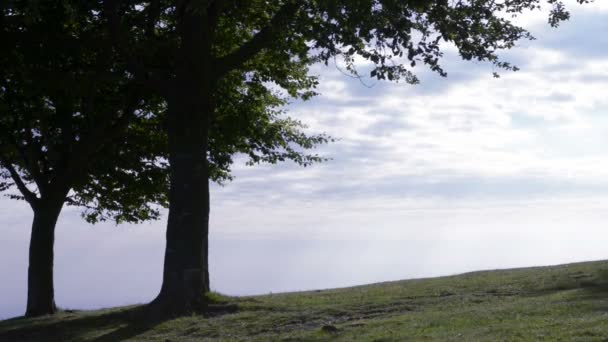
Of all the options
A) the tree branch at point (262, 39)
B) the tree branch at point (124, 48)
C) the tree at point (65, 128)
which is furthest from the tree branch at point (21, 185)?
the tree branch at point (262, 39)

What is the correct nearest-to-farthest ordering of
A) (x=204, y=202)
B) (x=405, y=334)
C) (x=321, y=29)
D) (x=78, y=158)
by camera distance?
1. (x=405, y=334)
2. (x=321, y=29)
3. (x=204, y=202)
4. (x=78, y=158)

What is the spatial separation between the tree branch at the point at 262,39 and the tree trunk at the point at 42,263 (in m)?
9.05

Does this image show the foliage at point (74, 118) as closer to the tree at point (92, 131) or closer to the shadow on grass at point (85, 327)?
the tree at point (92, 131)

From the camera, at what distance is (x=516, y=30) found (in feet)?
68.5

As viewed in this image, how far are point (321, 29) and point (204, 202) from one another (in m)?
5.26

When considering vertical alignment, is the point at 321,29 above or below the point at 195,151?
above

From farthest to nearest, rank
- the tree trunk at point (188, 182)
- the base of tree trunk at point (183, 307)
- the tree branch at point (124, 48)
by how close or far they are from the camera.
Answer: the tree branch at point (124, 48)
the tree trunk at point (188, 182)
the base of tree trunk at point (183, 307)

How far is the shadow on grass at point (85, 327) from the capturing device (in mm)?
18031

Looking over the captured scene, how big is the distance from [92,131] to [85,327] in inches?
284

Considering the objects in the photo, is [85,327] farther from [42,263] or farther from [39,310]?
[42,263]

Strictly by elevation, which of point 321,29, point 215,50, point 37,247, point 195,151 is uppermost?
point 215,50

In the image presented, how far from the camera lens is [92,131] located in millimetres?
24453

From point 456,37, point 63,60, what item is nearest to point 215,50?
point 63,60

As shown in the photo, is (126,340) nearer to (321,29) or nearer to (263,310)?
(263,310)
